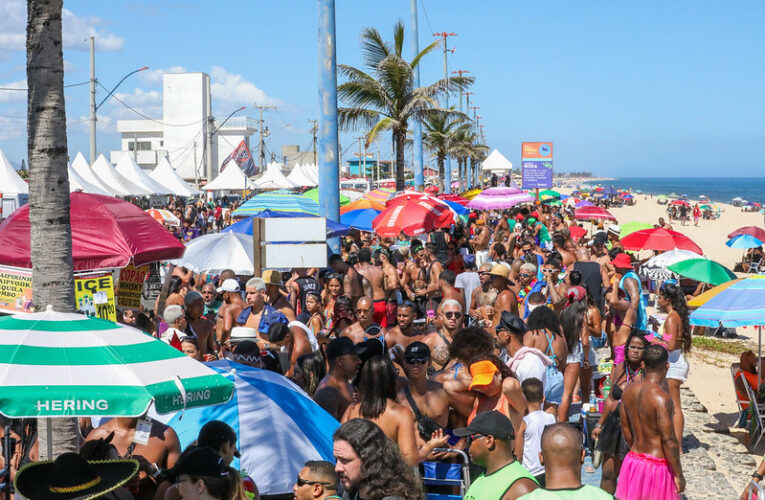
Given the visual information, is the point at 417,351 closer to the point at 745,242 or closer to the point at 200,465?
the point at 200,465

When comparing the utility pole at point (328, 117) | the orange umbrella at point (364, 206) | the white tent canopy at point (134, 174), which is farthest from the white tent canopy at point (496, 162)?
the utility pole at point (328, 117)

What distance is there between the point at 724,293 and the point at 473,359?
12.9 ft

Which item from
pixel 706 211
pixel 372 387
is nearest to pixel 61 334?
pixel 372 387

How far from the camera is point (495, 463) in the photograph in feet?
13.8

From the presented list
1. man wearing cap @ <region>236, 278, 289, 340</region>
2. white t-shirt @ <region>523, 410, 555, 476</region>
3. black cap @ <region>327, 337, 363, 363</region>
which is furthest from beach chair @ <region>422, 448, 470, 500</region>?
man wearing cap @ <region>236, 278, 289, 340</region>

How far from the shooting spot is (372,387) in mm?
5008

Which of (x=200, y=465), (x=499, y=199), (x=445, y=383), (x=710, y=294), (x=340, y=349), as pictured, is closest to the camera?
(x=200, y=465)

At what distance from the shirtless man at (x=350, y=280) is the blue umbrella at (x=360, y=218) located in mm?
6407

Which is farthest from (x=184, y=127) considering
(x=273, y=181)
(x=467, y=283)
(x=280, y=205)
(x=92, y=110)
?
(x=467, y=283)

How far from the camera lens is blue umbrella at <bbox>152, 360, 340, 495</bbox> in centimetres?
470

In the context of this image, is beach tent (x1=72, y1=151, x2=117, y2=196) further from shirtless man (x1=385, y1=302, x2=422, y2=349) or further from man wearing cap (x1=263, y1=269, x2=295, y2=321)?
shirtless man (x1=385, y1=302, x2=422, y2=349)

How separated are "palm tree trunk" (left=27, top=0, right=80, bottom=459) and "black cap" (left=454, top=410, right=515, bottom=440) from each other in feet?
7.81

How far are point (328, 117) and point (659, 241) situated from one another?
7.05 metres

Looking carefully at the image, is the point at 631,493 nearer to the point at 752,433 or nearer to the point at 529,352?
the point at 529,352
